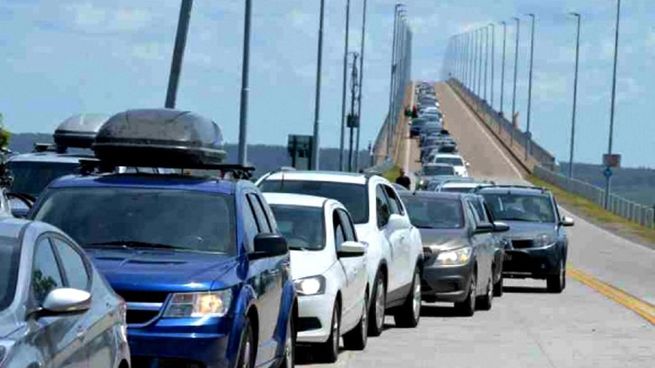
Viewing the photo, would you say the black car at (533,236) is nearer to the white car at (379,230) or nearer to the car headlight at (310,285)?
the white car at (379,230)

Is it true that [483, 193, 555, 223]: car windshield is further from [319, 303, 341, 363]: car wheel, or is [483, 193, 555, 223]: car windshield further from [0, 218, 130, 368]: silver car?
[0, 218, 130, 368]: silver car

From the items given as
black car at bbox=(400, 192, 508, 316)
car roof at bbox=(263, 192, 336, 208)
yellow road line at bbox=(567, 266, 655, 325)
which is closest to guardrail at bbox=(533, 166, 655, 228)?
yellow road line at bbox=(567, 266, 655, 325)

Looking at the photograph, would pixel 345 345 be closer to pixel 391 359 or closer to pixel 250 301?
pixel 391 359

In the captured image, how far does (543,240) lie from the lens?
3012cm

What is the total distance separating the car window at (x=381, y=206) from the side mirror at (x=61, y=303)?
37.4 feet

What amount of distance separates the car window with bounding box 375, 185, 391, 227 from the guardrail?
53.2m

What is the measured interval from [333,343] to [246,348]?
3.79 m

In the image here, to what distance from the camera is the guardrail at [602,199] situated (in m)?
74.9

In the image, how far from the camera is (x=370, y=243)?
1877 cm

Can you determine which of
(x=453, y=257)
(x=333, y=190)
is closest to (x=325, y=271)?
(x=333, y=190)

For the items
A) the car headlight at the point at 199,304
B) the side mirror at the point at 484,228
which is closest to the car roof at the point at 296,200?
the car headlight at the point at 199,304

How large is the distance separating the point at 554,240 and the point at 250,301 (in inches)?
720

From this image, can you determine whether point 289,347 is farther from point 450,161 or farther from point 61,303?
point 450,161

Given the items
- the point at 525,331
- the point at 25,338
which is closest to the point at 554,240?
the point at 525,331
